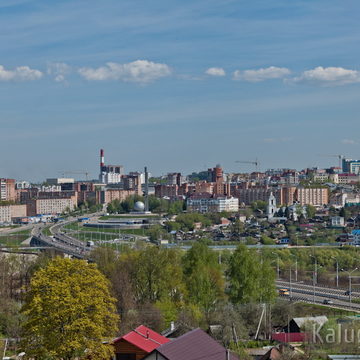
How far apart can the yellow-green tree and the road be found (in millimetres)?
14754

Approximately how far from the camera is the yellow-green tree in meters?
15.9

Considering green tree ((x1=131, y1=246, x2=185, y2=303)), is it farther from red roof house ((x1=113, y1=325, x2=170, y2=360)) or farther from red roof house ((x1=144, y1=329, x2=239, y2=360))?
red roof house ((x1=144, y1=329, x2=239, y2=360))

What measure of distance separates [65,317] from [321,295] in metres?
19.6

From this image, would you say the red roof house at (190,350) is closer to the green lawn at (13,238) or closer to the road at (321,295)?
the road at (321,295)

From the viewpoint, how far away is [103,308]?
1639cm

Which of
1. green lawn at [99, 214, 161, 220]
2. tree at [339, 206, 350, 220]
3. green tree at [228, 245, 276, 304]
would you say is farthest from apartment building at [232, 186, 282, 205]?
green tree at [228, 245, 276, 304]

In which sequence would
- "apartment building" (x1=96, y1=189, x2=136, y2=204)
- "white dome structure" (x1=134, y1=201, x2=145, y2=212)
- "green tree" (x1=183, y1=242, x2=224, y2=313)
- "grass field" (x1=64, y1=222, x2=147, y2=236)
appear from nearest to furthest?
"green tree" (x1=183, y1=242, x2=224, y2=313)
"grass field" (x1=64, y1=222, x2=147, y2=236)
"white dome structure" (x1=134, y1=201, x2=145, y2=212)
"apartment building" (x1=96, y1=189, x2=136, y2=204)

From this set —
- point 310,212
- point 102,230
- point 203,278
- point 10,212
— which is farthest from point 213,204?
point 203,278

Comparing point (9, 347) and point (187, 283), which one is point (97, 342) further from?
point (187, 283)

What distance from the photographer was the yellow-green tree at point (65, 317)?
15.9m

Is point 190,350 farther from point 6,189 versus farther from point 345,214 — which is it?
point 6,189

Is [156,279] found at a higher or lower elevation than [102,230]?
higher

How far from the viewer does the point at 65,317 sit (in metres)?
16.0

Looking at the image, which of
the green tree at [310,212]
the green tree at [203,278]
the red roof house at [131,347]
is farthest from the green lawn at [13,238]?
the red roof house at [131,347]
